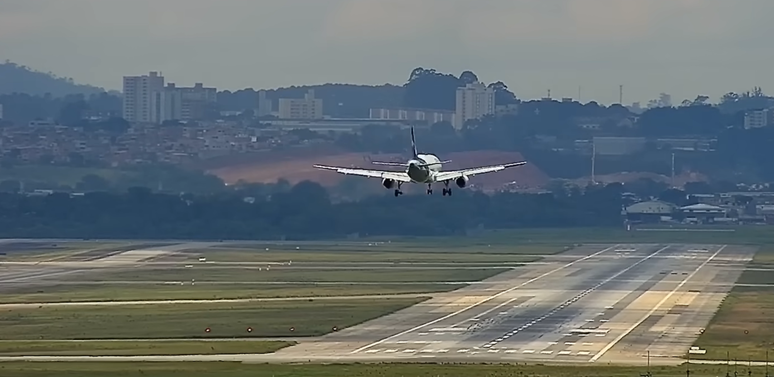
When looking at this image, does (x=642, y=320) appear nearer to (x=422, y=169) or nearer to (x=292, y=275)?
(x=422, y=169)

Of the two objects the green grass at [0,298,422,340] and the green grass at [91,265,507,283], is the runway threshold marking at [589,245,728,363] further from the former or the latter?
the green grass at [0,298,422,340]

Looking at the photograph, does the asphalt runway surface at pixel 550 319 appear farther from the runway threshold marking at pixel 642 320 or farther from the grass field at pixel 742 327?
the grass field at pixel 742 327

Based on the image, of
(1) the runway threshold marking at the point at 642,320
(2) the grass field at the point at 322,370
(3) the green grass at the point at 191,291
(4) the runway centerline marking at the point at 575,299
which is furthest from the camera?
(3) the green grass at the point at 191,291

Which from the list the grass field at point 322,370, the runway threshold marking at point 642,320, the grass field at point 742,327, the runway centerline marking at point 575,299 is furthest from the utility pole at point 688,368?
the runway centerline marking at point 575,299

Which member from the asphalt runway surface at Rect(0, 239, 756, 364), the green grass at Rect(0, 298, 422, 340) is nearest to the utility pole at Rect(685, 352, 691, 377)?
the asphalt runway surface at Rect(0, 239, 756, 364)

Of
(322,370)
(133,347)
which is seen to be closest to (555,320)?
(133,347)

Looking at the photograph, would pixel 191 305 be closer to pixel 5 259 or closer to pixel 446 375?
pixel 446 375

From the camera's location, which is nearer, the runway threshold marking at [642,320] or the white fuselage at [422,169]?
the white fuselage at [422,169]

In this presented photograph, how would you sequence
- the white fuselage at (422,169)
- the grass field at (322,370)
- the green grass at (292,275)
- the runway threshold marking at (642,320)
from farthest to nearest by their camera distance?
the green grass at (292,275) < the runway threshold marking at (642,320) < the white fuselage at (422,169) < the grass field at (322,370)
